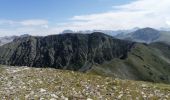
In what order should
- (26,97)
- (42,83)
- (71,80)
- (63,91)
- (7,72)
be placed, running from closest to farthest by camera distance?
(26,97)
(63,91)
(42,83)
(71,80)
(7,72)

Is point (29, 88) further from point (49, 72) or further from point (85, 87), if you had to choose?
point (49, 72)

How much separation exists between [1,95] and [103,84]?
308 inches

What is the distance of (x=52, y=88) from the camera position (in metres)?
21.2

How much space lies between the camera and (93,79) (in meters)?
24.8

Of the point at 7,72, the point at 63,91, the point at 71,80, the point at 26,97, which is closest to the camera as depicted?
the point at 26,97

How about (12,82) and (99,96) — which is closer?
(99,96)

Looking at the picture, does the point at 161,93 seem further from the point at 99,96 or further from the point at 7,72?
the point at 7,72

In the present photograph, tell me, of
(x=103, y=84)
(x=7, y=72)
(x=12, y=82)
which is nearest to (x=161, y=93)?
(x=103, y=84)

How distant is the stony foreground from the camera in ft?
64.7

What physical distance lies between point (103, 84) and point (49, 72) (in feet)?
19.1

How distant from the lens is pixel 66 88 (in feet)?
70.4

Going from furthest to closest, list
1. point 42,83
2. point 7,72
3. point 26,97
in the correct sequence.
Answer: point 7,72
point 42,83
point 26,97

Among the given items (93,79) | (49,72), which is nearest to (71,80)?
(93,79)

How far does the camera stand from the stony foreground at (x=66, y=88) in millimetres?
19719
